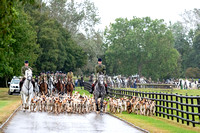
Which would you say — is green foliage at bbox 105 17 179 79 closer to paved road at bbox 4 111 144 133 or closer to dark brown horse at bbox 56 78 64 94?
dark brown horse at bbox 56 78 64 94

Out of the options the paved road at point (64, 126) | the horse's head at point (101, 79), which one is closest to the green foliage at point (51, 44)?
the horse's head at point (101, 79)

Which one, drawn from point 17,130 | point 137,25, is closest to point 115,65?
point 137,25

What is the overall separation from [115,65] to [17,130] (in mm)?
89410

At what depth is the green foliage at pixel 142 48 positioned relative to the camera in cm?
9638

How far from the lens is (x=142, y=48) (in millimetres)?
97500

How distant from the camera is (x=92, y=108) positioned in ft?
77.1

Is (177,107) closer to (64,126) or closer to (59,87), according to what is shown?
(64,126)

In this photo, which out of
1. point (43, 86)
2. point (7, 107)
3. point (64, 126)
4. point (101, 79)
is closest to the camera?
point (64, 126)

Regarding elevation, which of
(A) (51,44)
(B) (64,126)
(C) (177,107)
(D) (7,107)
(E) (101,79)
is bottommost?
(B) (64,126)

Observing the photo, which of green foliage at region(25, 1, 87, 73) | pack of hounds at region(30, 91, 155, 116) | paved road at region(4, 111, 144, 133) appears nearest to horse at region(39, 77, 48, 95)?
pack of hounds at region(30, 91, 155, 116)

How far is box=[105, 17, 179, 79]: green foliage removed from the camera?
316 ft

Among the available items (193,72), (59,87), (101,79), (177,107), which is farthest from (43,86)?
(193,72)

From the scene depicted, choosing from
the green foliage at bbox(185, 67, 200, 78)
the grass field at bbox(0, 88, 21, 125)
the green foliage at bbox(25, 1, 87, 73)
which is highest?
the green foliage at bbox(25, 1, 87, 73)

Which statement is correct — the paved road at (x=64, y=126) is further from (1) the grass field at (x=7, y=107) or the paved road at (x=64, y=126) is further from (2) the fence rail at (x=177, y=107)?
(2) the fence rail at (x=177, y=107)
